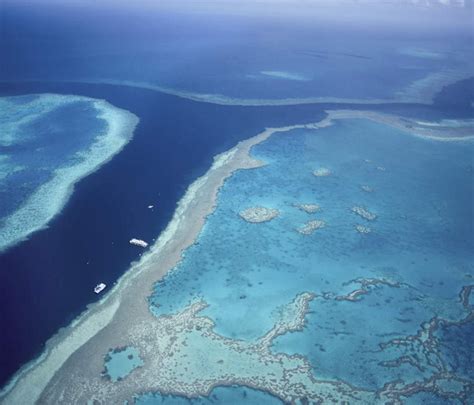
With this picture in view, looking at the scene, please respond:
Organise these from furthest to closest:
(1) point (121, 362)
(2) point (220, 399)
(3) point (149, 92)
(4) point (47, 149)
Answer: (3) point (149, 92), (4) point (47, 149), (1) point (121, 362), (2) point (220, 399)

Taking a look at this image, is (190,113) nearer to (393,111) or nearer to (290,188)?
(290,188)

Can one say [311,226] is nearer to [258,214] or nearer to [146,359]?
[258,214]

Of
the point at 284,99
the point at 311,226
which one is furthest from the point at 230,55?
the point at 311,226

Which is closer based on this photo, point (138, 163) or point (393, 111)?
point (138, 163)

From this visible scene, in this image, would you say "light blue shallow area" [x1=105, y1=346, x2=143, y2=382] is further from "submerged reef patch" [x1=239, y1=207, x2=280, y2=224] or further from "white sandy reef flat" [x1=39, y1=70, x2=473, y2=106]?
"white sandy reef flat" [x1=39, y1=70, x2=473, y2=106]

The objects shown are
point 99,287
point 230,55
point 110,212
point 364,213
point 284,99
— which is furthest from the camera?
point 230,55

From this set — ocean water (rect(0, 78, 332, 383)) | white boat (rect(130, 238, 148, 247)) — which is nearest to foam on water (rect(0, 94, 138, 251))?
ocean water (rect(0, 78, 332, 383))

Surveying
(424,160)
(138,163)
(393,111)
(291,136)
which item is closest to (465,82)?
(393,111)

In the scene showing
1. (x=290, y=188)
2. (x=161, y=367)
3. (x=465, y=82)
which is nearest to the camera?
(x=161, y=367)
